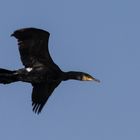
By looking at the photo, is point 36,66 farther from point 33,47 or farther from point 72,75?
point 72,75

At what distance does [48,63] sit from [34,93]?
5.02 feet

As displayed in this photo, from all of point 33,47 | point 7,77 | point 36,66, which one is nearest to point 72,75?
point 36,66

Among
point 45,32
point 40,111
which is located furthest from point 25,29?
point 40,111

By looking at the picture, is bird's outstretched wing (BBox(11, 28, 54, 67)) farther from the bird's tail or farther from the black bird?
the bird's tail

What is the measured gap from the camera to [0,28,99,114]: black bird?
44.2 m

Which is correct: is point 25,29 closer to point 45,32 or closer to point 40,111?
point 45,32

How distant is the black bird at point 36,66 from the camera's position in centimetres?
4425

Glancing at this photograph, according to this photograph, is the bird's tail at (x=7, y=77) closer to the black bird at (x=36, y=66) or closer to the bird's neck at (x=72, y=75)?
the black bird at (x=36, y=66)

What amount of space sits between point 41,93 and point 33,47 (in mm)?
1991

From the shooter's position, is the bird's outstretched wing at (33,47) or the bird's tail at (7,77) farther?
the bird's tail at (7,77)

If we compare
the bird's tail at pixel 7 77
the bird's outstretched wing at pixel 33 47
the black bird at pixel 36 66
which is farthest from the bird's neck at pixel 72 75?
the bird's tail at pixel 7 77

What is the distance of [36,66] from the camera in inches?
1767

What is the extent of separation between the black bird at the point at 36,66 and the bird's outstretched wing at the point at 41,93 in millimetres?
89

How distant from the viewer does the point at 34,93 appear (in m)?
45.9
